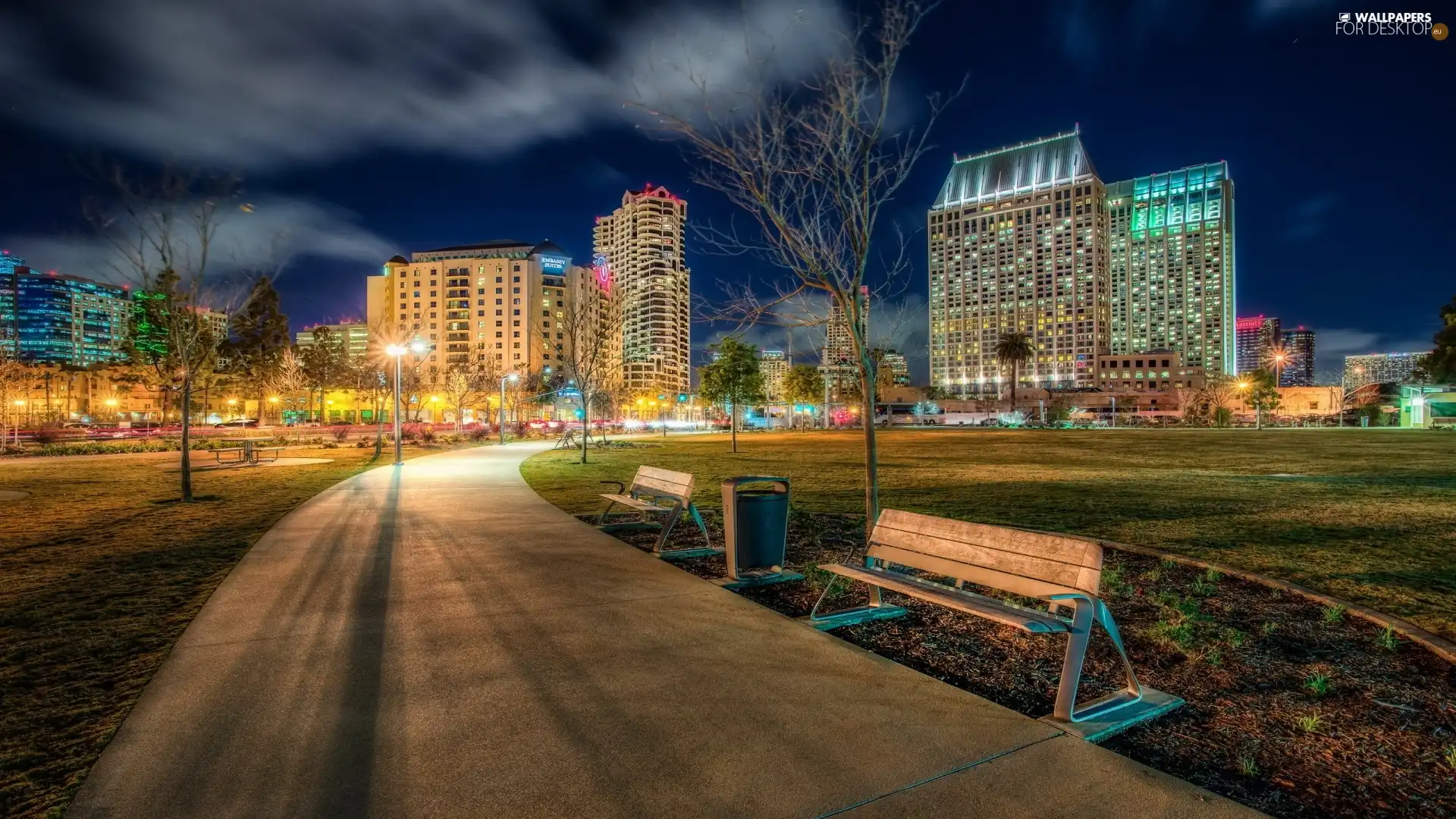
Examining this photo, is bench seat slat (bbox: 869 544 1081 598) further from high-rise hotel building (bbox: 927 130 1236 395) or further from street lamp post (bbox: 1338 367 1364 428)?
high-rise hotel building (bbox: 927 130 1236 395)

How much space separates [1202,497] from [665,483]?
1159 centimetres

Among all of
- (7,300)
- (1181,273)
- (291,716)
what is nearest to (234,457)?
(291,716)

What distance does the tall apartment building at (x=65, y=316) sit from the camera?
461 ft

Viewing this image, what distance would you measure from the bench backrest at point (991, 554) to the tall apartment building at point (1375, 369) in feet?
347

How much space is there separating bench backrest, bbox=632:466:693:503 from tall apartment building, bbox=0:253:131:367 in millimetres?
171932

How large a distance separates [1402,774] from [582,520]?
9128mm

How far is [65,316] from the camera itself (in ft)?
477

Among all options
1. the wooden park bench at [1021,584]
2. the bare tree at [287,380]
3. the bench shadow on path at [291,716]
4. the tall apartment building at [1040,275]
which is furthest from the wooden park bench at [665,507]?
the tall apartment building at [1040,275]

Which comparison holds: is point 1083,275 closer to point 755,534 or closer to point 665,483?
point 665,483

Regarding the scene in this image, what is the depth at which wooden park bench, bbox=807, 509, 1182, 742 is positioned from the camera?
3768 mm

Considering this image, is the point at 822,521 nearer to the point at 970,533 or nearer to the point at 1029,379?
the point at 970,533

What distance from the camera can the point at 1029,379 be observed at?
611 feet

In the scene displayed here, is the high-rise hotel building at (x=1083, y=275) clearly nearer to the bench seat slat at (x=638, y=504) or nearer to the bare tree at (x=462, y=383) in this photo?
the bare tree at (x=462, y=383)

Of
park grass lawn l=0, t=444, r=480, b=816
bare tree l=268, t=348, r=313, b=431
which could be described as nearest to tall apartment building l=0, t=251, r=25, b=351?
bare tree l=268, t=348, r=313, b=431
